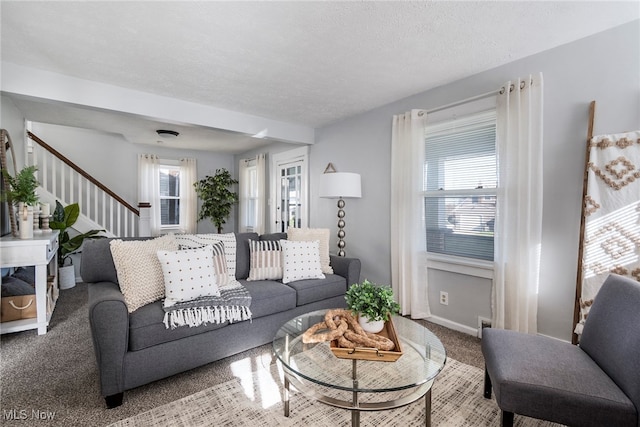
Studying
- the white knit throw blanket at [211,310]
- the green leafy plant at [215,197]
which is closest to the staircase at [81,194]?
the green leafy plant at [215,197]

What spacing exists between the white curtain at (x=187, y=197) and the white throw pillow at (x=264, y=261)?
369cm

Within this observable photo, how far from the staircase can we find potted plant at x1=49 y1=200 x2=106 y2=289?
51cm

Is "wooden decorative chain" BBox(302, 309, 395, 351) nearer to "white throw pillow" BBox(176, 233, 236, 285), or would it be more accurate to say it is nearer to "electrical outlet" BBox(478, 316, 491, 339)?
"white throw pillow" BBox(176, 233, 236, 285)

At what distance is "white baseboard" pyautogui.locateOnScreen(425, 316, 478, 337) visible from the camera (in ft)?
8.96

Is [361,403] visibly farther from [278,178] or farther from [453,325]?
[278,178]

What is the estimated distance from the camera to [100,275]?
2164 mm

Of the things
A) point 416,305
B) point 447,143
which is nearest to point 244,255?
point 416,305

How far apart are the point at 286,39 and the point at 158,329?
2152mm

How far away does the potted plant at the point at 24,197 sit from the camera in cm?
262

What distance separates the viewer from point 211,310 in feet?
6.74

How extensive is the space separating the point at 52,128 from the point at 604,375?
23.0 feet

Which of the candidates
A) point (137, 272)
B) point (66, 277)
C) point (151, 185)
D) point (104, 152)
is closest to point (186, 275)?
point (137, 272)

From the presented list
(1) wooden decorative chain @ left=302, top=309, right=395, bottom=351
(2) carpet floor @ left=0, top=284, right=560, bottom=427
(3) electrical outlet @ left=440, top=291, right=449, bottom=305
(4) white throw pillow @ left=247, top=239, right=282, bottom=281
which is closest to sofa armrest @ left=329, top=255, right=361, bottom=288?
(4) white throw pillow @ left=247, top=239, right=282, bottom=281

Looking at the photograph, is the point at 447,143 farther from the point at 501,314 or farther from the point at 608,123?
the point at 501,314
